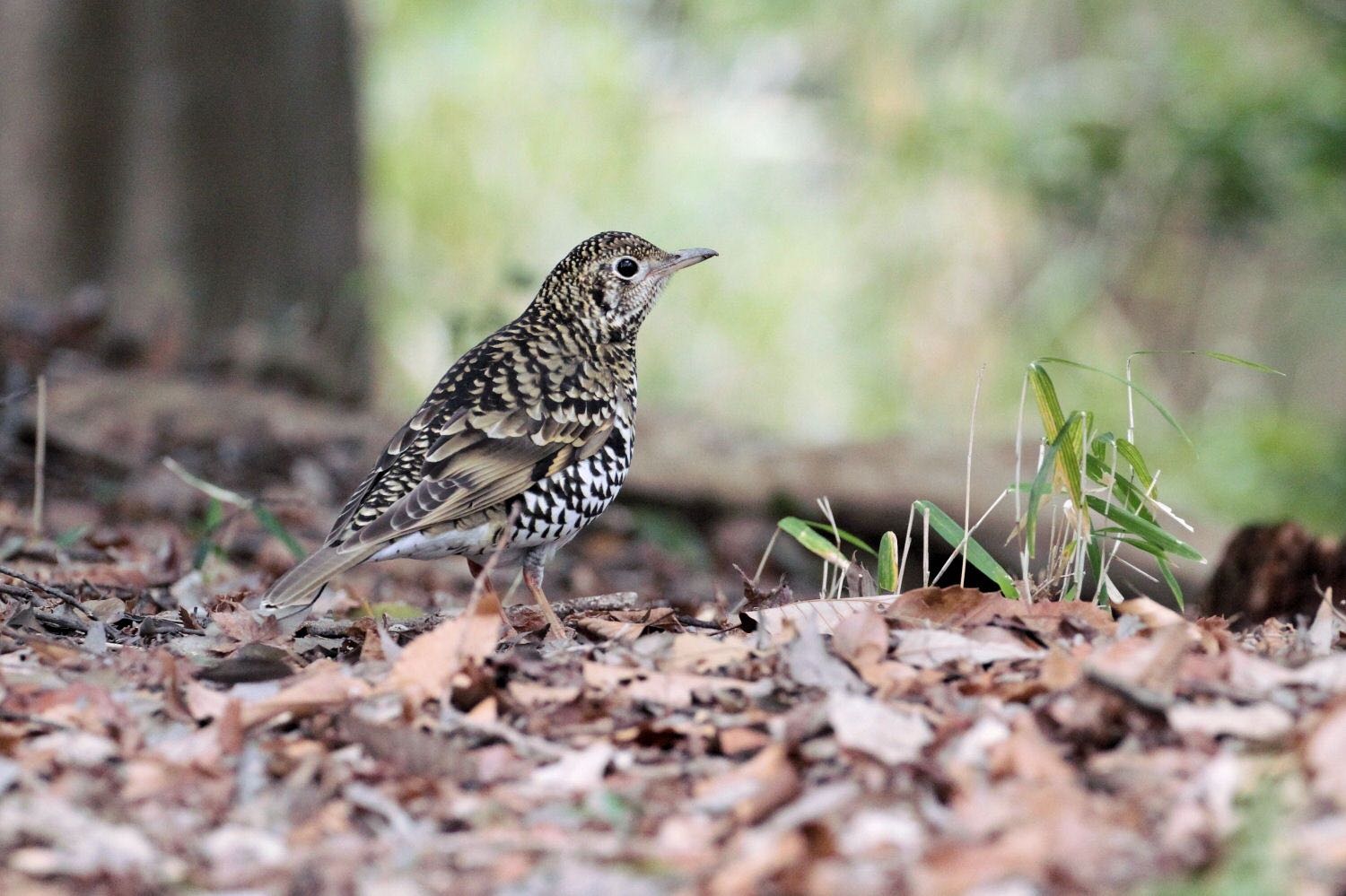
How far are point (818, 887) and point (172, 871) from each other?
1.06 metres

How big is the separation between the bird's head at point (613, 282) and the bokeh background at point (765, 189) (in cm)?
437

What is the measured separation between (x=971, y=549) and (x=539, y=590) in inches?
49.4

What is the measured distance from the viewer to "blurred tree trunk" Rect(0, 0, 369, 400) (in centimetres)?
1028

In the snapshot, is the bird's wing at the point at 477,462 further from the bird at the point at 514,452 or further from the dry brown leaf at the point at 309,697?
the dry brown leaf at the point at 309,697

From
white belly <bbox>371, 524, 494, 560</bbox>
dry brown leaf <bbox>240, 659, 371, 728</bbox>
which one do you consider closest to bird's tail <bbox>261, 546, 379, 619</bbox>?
white belly <bbox>371, 524, 494, 560</bbox>

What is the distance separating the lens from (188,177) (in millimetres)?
10828

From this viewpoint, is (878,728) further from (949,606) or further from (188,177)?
(188,177)

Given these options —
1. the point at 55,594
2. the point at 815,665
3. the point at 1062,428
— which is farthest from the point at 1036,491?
the point at 55,594

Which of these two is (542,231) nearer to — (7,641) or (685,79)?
(685,79)

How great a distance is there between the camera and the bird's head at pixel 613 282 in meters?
5.66

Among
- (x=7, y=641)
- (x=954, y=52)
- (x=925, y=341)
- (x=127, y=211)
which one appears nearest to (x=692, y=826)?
(x=7, y=641)

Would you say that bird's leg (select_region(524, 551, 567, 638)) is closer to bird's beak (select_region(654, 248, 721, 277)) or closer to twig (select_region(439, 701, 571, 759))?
twig (select_region(439, 701, 571, 759))

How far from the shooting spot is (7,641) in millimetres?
3658

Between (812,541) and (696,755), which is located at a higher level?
(812,541)
